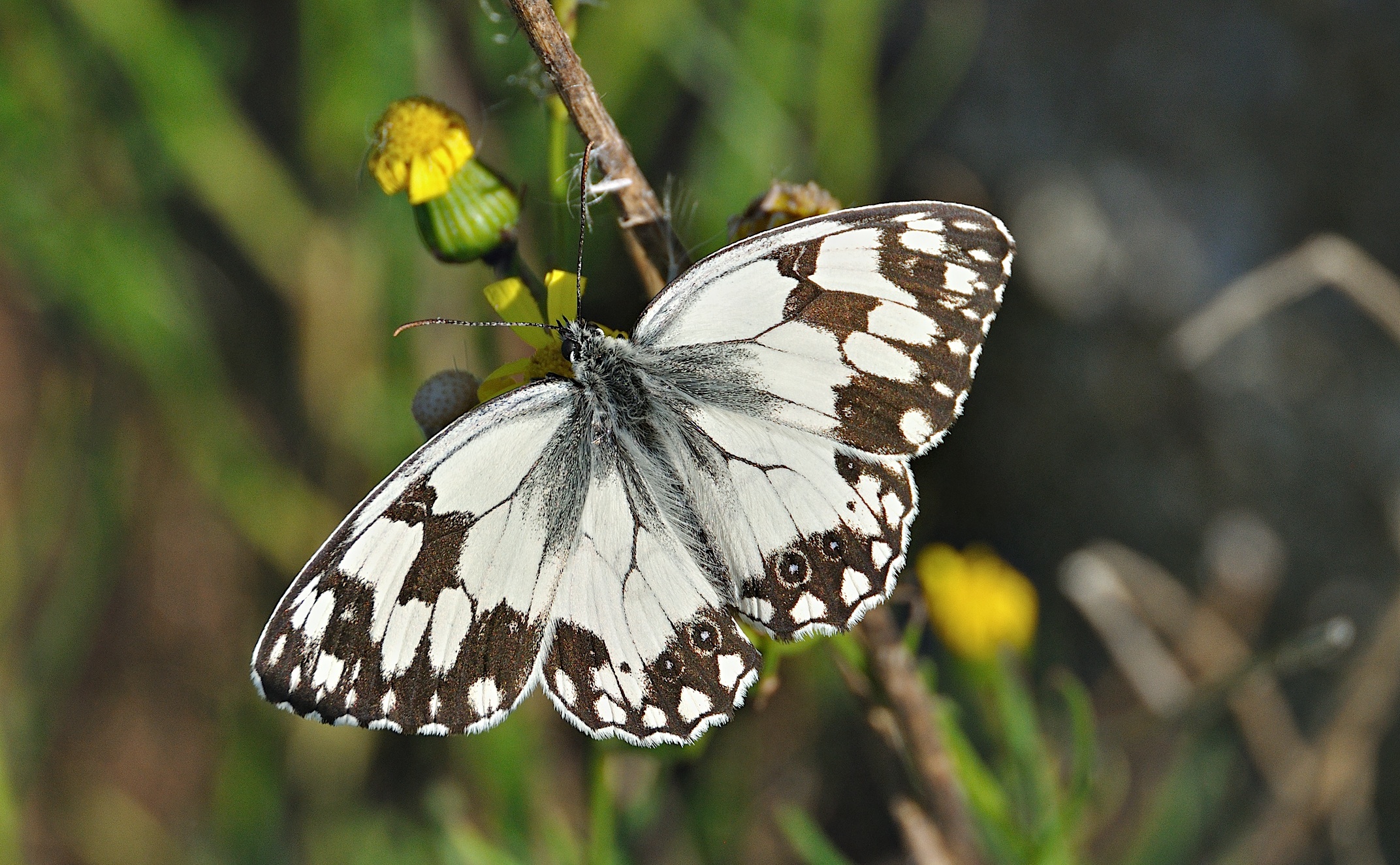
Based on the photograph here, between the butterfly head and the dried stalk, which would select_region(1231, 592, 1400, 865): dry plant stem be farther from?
the butterfly head

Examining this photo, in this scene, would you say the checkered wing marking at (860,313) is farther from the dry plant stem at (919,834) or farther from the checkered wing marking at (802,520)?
the dry plant stem at (919,834)

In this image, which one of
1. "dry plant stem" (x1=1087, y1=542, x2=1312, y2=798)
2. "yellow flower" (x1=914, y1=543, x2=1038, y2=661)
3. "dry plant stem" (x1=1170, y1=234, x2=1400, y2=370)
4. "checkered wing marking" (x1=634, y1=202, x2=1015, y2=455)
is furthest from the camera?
"dry plant stem" (x1=1087, y1=542, x2=1312, y2=798)

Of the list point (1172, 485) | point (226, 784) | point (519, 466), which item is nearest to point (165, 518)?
point (226, 784)

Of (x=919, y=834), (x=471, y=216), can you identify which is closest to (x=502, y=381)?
(x=471, y=216)

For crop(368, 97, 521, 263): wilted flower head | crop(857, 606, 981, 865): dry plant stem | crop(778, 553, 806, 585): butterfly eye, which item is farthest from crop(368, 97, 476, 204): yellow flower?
crop(857, 606, 981, 865): dry plant stem

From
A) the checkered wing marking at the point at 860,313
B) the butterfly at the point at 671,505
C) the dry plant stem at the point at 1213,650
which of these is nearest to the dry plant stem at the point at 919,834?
the butterfly at the point at 671,505

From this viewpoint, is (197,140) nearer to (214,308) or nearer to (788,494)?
(214,308)
